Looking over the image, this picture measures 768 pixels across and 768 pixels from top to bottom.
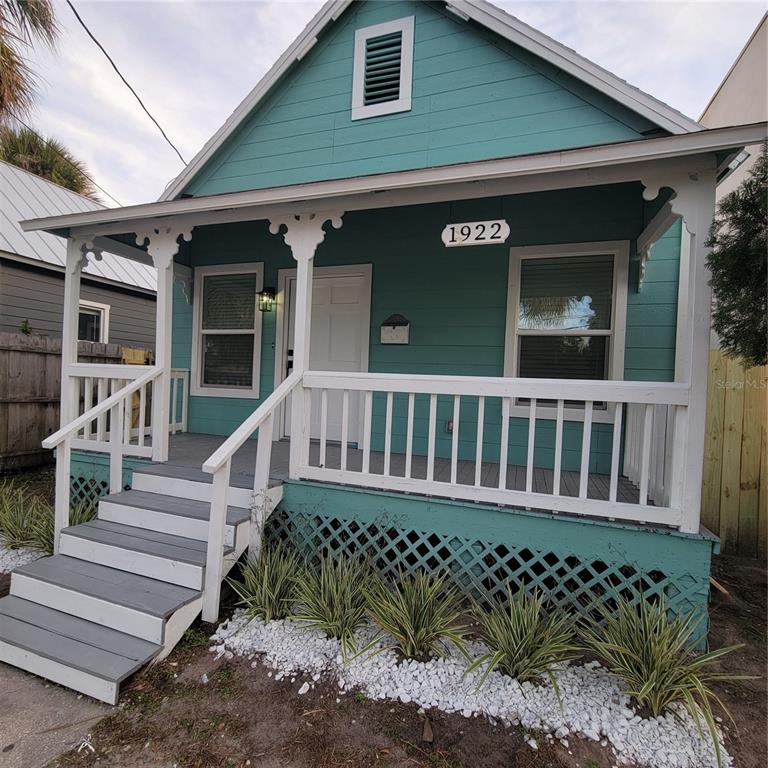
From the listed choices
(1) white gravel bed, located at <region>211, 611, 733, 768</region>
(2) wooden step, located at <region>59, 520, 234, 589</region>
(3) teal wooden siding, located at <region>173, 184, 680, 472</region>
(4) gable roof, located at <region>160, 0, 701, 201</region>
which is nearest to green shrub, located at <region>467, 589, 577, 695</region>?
(1) white gravel bed, located at <region>211, 611, 733, 768</region>

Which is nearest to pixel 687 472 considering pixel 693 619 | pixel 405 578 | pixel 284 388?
pixel 693 619

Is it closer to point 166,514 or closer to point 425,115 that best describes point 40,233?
point 425,115

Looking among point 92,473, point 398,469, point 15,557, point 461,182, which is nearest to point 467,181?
point 461,182

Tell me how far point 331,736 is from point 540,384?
220 cm

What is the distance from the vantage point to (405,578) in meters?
2.73

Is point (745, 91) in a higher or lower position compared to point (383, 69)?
higher

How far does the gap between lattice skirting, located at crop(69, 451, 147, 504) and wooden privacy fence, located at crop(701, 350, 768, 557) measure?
535 cm

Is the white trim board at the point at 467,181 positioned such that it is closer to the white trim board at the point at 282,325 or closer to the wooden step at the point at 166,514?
the white trim board at the point at 282,325

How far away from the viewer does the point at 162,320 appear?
4.04m

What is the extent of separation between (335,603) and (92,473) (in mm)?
2939

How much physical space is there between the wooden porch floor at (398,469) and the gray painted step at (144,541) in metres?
0.54

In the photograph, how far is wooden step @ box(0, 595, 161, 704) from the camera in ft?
7.16

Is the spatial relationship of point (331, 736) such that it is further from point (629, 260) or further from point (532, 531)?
point (629, 260)

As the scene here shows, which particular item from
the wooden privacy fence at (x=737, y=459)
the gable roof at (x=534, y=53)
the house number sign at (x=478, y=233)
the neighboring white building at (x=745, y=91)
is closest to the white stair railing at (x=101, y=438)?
the house number sign at (x=478, y=233)
